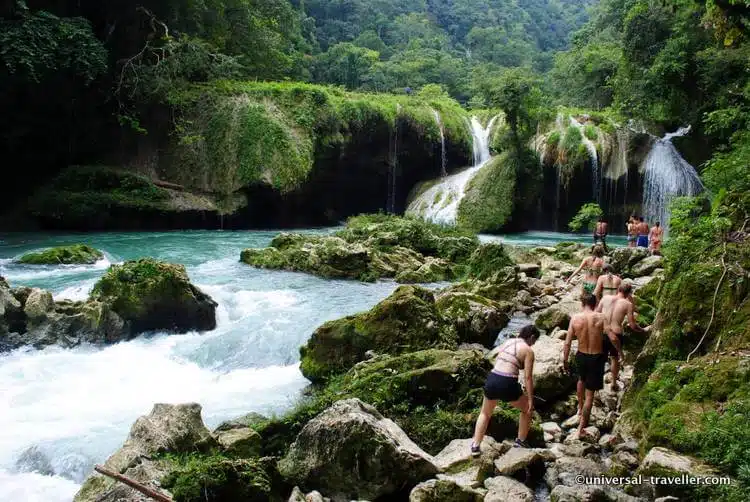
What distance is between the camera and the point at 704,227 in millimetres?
7266

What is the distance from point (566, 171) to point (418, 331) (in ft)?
60.2

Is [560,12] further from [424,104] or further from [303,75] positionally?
[424,104]

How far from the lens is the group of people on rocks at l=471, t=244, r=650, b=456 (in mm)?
5812

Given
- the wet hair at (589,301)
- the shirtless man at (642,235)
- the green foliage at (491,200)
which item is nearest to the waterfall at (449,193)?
the green foliage at (491,200)

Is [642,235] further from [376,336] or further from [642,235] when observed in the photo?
[376,336]

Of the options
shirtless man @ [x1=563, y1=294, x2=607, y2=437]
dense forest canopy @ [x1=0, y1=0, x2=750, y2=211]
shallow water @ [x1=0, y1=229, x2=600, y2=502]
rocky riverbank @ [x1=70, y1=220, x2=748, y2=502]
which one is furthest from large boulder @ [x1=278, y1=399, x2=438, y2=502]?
dense forest canopy @ [x1=0, y1=0, x2=750, y2=211]

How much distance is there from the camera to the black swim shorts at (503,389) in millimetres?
5766

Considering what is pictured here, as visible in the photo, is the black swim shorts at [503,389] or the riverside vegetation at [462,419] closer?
the riverside vegetation at [462,419]

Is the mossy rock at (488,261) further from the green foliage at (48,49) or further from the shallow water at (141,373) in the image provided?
the green foliage at (48,49)

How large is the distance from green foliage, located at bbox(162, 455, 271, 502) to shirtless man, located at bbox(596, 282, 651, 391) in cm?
479

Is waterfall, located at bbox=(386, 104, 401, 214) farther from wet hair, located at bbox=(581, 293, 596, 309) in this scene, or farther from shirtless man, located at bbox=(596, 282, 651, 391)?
wet hair, located at bbox=(581, 293, 596, 309)

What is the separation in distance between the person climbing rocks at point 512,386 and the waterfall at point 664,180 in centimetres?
1905

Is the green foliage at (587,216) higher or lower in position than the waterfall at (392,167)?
lower

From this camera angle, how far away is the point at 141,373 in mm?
8656
